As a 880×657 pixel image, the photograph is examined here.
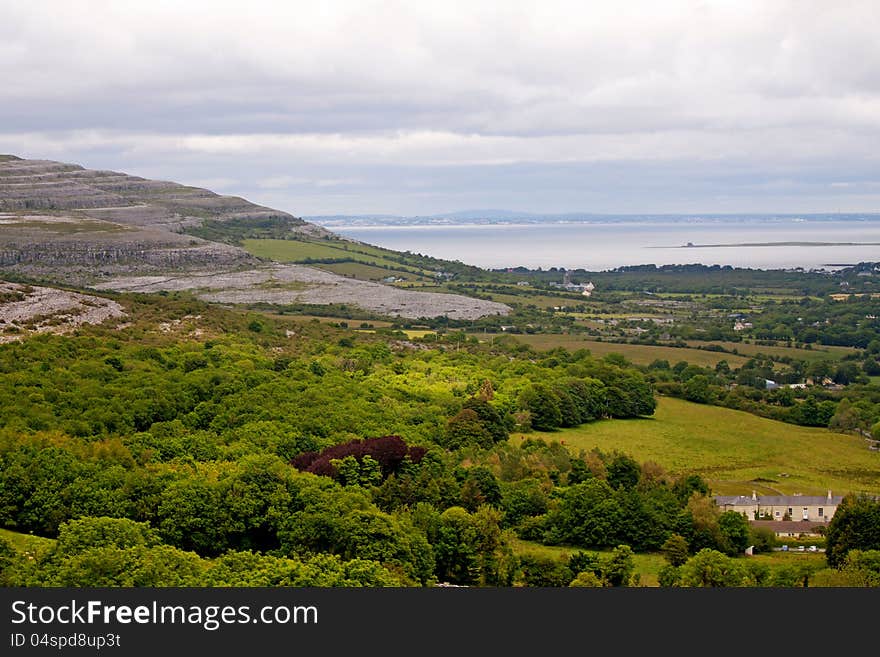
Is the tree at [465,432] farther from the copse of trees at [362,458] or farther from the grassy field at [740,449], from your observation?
the copse of trees at [362,458]

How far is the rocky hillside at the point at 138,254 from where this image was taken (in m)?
104

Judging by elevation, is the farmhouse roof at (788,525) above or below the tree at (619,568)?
below

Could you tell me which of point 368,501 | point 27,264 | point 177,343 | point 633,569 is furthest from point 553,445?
point 27,264

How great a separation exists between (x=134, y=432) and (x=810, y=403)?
46.2m

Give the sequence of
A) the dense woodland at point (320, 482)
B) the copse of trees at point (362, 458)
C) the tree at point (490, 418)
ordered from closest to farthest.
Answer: the dense woodland at point (320, 482)
the copse of trees at point (362, 458)
the tree at point (490, 418)

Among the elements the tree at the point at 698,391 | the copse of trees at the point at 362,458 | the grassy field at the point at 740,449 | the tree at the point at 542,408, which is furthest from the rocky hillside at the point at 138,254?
the copse of trees at the point at 362,458

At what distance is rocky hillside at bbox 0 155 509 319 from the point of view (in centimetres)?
10431

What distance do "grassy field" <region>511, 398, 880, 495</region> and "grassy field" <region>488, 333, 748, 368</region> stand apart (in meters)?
22.6

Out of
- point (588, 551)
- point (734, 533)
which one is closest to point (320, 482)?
point (588, 551)

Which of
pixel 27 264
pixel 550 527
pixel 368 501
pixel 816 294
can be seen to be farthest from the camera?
pixel 816 294

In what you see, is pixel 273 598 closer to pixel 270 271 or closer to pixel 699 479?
pixel 699 479

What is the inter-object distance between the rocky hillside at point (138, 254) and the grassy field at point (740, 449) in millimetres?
45856

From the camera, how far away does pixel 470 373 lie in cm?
6462

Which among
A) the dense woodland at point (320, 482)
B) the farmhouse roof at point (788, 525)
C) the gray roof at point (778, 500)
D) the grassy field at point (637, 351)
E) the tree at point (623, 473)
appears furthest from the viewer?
the grassy field at point (637, 351)
